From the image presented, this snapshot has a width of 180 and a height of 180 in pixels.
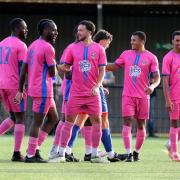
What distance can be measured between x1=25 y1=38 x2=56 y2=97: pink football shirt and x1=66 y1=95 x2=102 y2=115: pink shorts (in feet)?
1.26

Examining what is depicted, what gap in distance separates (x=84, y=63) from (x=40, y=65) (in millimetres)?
633

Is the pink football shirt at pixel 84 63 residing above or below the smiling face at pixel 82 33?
below

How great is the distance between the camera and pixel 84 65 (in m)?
→ 12.6

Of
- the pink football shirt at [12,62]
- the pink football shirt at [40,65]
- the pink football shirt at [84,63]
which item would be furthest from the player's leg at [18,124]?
the pink football shirt at [84,63]

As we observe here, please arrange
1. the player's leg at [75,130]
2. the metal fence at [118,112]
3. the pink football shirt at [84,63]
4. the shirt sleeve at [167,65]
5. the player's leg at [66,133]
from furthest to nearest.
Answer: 1. the metal fence at [118,112]
2. the shirt sleeve at [167,65]
3. the player's leg at [75,130]
4. the player's leg at [66,133]
5. the pink football shirt at [84,63]

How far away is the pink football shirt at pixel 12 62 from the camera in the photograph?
12.9 m

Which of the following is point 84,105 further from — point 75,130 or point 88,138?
point 88,138

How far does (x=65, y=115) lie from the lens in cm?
1310

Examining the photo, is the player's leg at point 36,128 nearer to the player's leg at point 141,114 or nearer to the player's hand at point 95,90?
the player's hand at point 95,90

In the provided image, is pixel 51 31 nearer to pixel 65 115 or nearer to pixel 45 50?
pixel 45 50

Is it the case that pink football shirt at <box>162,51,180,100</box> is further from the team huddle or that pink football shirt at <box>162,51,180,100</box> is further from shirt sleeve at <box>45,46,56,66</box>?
shirt sleeve at <box>45,46,56,66</box>

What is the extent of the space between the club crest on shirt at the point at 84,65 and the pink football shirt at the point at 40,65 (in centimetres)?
40

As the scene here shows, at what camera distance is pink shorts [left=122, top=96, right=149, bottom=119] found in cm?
1347

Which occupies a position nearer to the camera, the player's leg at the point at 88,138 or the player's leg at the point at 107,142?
the player's leg at the point at 107,142
